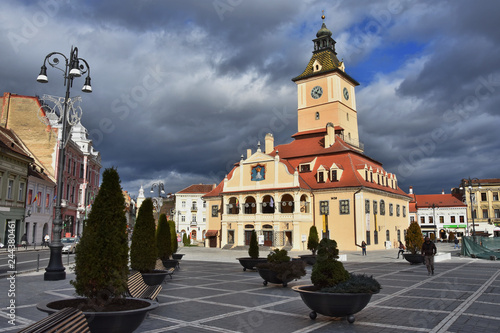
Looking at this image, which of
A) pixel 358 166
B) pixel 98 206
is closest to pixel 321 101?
pixel 358 166

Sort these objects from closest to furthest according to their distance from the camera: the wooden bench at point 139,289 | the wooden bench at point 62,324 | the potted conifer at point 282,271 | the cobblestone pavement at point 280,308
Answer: the wooden bench at point 62,324, the cobblestone pavement at point 280,308, the wooden bench at point 139,289, the potted conifer at point 282,271

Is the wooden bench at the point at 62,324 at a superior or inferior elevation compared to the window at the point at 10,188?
inferior

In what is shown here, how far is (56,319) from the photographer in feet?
14.3

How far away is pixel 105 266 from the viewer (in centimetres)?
662

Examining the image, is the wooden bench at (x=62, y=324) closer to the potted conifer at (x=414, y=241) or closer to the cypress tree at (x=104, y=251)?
the cypress tree at (x=104, y=251)

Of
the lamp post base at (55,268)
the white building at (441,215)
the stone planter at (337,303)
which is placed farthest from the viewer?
the white building at (441,215)

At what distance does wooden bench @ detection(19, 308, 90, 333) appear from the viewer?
3.95 meters

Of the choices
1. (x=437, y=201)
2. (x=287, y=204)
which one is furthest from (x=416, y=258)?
(x=437, y=201)

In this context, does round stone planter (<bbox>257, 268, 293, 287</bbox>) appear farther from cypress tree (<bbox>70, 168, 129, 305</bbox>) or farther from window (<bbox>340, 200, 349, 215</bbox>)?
window (<bbox>340, 200, 349, 215</bbox>)

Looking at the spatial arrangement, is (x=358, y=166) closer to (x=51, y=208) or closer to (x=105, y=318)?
(x=51, y=208)

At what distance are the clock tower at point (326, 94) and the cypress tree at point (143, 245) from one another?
146ft

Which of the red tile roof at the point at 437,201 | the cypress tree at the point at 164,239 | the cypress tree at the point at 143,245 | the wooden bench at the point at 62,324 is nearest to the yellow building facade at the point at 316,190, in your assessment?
the cypress tree at the point at 164,239

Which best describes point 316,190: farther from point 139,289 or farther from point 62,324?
point 62,324

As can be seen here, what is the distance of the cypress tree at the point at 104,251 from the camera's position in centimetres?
653
